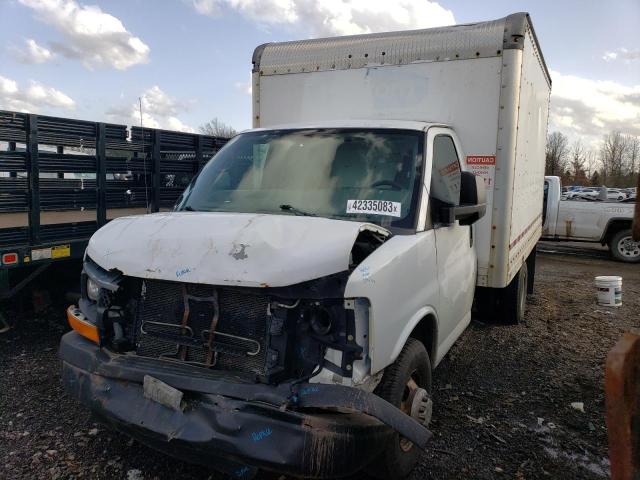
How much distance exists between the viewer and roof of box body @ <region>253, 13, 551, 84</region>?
4.64 meters

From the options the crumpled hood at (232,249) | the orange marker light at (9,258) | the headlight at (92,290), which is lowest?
the orange marker light at (9,258)

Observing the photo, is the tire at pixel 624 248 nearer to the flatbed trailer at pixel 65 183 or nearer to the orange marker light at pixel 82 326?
the flatbed trailer at pixel 65 183

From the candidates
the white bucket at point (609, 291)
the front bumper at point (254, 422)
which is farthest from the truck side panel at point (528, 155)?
the front bumper at point (254, 422)

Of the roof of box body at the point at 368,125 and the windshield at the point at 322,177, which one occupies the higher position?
the roof of box body at the point at 368,125

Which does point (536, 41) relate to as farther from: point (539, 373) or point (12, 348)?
point (12, 348)

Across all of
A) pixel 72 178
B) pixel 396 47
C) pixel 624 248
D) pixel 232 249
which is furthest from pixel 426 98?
pixel 624 248

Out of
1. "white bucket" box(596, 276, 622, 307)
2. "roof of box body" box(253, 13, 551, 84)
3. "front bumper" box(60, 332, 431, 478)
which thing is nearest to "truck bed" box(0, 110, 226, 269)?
"roof of box body" box(253, 13, 551, 84)

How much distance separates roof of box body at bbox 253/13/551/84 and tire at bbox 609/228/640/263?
9318 millimetres

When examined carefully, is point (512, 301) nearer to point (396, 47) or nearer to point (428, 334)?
point (428, 334)

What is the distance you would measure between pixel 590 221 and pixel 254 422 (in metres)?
13.4

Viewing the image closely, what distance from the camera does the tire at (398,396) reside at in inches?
113

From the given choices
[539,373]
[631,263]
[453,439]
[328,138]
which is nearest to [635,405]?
[453,439]

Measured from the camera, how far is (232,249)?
2.69 meters

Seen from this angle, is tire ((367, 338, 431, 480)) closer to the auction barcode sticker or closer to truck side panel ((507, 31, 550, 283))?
the auction barcode sticker
